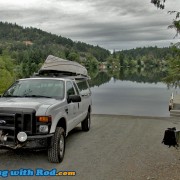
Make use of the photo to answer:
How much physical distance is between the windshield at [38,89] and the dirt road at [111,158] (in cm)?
151

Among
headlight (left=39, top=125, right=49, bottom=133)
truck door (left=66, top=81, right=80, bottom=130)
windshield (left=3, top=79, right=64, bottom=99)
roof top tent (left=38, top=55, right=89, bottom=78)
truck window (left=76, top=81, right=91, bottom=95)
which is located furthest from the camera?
roof top tent (left=38, top=55, right=89, bottom=78)

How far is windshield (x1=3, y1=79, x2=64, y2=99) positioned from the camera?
7.69 metres

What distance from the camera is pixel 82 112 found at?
9523 mm

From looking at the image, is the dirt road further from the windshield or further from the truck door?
the windshield

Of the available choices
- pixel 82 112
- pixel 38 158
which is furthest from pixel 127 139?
pixel 38 158

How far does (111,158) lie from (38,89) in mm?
2676

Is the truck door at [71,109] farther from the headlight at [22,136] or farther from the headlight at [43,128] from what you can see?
the headlight at [22,136]

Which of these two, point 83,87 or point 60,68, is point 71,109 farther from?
point 60,68

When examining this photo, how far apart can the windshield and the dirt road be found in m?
1.51

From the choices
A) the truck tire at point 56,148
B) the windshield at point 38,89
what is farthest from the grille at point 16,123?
the windshield at point 38,89

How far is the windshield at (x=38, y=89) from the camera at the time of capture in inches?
303

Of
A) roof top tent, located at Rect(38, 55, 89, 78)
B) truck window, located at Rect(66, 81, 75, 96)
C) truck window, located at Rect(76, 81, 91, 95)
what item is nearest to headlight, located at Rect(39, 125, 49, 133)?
truck window, located at Rect(66, 81, 75, 96)

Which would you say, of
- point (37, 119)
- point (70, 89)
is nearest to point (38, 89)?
point (70, 89)

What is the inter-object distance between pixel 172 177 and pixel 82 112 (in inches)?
165
